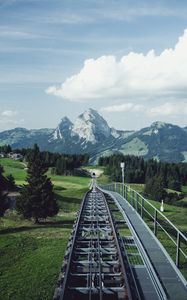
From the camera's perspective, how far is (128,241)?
23.5 metres

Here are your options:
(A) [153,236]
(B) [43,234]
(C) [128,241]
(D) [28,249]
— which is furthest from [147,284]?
(B) [43,234]

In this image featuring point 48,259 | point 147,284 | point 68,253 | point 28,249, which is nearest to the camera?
point 147,284

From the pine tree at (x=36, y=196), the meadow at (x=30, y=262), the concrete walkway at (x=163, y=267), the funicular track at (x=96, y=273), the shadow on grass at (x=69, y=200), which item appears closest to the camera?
the funicular track at (x=96, y=273)

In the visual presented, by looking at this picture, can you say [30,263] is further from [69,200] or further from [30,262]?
[69,200]

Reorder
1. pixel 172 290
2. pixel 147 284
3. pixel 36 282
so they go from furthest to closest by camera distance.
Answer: pixel 36 282 → pixel 147 284 → pixel 172 290

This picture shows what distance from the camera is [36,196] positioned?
5272 centimetres

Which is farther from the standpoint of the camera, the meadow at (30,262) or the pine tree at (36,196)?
the pine tree at (36,196)

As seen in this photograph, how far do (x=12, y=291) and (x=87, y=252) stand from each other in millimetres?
6189

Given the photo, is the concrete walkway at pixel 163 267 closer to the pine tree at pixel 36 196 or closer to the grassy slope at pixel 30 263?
the grassy slope at pixel 30 263

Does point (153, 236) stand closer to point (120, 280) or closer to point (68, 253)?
point (68, 253)

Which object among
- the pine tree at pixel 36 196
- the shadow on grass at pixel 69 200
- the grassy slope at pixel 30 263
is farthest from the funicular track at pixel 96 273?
the shadow on grass at pixel 69 200

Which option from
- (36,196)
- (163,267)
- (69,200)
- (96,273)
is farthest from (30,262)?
(69,200)

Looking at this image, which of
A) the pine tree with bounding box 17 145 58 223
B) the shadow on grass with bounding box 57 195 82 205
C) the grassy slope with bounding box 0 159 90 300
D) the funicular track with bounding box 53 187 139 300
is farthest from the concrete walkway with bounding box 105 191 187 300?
A: the shadow on grass with bounding box 57 195 82 205

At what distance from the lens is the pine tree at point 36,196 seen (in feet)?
169
